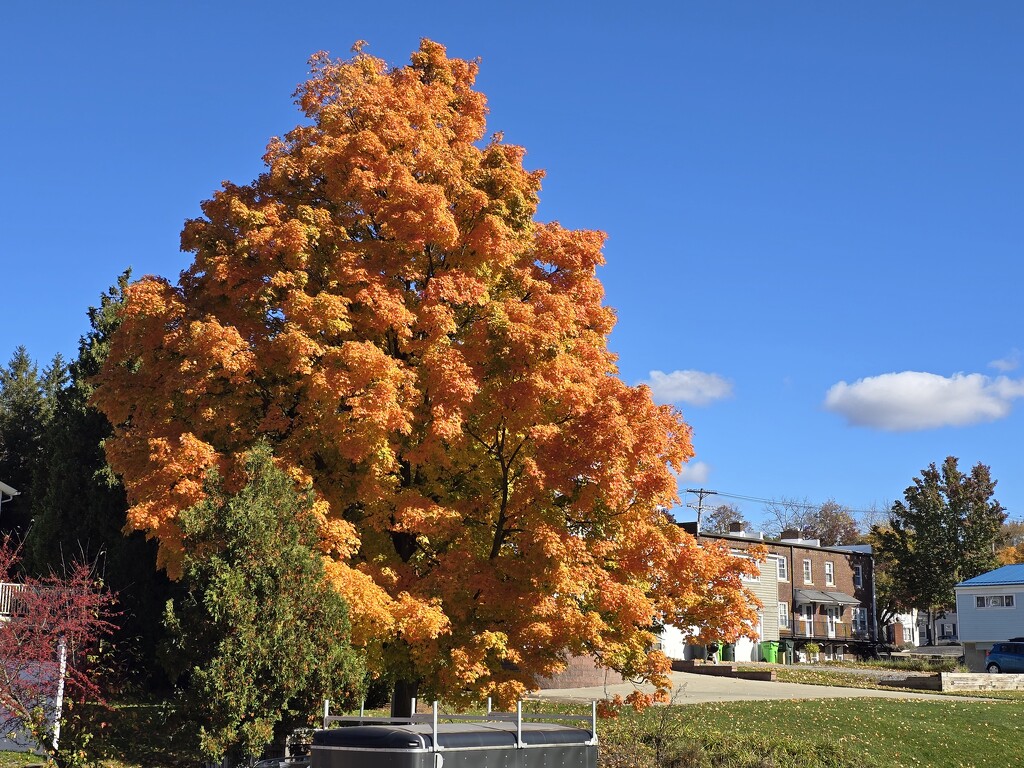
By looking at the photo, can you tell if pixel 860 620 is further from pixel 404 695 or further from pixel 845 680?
pixel 404 695

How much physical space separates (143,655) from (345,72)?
60.7 feet

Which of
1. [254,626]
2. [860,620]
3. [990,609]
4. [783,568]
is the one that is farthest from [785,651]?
[254,626]

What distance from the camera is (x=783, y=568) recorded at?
2682 inches

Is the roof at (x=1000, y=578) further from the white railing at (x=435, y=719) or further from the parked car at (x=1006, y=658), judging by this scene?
the white railing at (x=435, y=719)

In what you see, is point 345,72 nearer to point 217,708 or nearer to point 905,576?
point 217,708

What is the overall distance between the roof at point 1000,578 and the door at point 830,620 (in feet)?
30.4

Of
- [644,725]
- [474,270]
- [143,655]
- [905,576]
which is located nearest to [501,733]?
[474,270]

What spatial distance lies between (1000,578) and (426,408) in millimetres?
58164

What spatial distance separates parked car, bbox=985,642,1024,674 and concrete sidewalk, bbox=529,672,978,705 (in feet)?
51.5

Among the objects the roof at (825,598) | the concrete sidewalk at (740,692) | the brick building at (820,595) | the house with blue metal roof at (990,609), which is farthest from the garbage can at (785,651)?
the concrete sidewalk at (740,692)

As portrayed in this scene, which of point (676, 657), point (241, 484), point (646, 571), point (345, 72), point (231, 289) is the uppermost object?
point (345, 72)

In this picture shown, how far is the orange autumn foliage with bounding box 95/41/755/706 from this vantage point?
54.8 feet

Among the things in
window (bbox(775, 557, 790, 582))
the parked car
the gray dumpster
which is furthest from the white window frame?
the gray dumpster

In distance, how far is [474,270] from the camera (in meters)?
19.0
